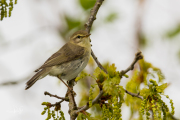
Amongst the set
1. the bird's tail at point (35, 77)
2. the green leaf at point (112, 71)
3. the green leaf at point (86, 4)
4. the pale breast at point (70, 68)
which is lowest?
the green leaf at point (112, 71)

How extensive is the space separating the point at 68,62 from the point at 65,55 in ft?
0.92

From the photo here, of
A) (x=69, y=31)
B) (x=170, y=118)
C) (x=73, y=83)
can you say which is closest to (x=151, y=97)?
(x=170, y=118)

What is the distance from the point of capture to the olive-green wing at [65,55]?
216 inches

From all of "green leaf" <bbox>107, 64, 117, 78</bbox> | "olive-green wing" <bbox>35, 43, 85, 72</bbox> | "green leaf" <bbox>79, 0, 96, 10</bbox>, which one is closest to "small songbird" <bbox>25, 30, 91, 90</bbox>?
"olive-green wing" <bbox>35, 43, 85, 72</bbox>

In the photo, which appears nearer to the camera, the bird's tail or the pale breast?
the bird's tail

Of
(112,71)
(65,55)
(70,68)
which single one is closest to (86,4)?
(70,68)

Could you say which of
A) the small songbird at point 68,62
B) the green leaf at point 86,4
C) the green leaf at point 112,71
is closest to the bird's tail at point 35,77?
the small songbird at point 68,62

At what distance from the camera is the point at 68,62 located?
5574 millimetres

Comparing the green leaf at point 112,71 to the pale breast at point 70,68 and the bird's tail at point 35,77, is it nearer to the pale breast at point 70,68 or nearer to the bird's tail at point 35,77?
the bird's tail at point 35,77

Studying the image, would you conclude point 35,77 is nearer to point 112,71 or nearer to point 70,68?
point 70,68

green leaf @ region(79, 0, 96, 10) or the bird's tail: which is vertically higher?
green leaf @ region(79, 0, 96, 10)

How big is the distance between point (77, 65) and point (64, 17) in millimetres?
1233

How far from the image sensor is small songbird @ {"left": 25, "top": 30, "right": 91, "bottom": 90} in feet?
17.2

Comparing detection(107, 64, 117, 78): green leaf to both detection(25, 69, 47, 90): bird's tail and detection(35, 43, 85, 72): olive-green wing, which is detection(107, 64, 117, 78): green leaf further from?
detection(35, 43, 85, 72): olive-green wing
